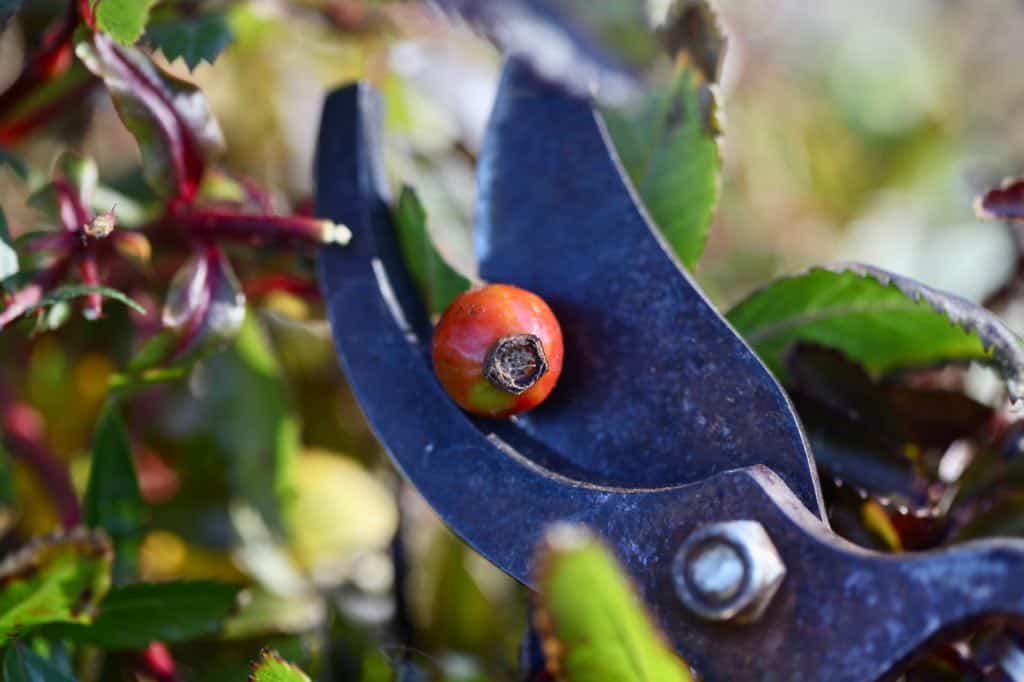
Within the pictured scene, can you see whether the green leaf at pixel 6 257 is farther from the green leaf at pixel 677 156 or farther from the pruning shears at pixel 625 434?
the green leaf at pixel 677 156

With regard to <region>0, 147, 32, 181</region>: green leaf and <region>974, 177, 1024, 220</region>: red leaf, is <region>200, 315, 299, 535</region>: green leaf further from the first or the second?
<region>974, 177, 1024, 220</region>: red leaf

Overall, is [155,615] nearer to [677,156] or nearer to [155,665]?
[155,665]

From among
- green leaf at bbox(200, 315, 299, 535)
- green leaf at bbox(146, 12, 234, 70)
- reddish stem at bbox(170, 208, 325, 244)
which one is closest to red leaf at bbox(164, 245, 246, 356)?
reddish stem at bbox(170, 208, 325, 244)

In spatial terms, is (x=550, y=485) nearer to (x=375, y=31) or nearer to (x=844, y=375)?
(x=844, y=375)

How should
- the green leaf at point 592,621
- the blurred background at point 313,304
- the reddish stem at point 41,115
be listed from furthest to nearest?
1. the blurred background at point 313,304
2. the reddish stem at point 41,115
3. the green leaf at point 592,621

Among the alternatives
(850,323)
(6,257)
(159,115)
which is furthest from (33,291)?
(850,323)

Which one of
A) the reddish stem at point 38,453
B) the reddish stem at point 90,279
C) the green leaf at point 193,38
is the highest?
Result: the green leaf at point 193,38

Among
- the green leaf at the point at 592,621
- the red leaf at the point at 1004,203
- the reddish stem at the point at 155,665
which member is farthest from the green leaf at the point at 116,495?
the red leaf at the point at 1004,203

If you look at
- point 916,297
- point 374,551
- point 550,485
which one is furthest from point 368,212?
point 374,551
